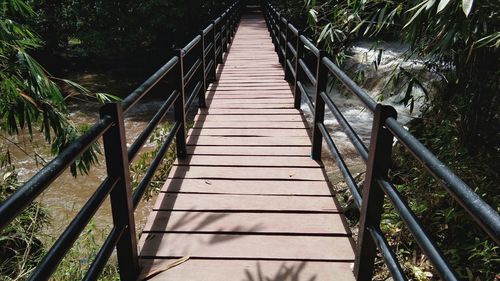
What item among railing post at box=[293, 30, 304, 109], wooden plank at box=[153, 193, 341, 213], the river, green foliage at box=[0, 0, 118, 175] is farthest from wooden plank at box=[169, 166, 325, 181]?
railing post at box=[293, 30, 304, 109]

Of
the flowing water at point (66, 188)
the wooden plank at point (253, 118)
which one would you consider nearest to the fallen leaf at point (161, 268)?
the wooden plank at point (253, 118)

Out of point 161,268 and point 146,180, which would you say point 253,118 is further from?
point 161,268

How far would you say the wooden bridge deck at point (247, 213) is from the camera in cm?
232

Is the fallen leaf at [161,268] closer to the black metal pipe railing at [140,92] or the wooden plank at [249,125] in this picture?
the black metal pipe railing at [140,92]

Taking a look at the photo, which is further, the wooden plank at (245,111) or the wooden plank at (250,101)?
the wooden plank at (250,101)

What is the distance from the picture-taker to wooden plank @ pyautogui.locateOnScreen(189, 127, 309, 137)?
14.5 ft

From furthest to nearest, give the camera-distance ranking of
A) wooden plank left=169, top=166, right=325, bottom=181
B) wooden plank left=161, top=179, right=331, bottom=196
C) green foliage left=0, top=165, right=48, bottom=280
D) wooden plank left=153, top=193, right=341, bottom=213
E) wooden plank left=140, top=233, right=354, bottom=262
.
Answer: green foliage left=0, top=165, right=48, bottom=280, wooden plank left=169, top=166, right=325, bottom=181, wooden plank left=161, top=179, right=331, bottom=196, wooden plank left=153, top=193, right=341, bottom=213, wooden plank left=140, top=233, right=354, bottom=262

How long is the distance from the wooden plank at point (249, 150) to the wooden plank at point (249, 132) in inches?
15.0

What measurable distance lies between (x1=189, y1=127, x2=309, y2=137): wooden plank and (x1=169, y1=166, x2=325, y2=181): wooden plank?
2.94 ft

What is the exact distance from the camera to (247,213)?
9.37ft

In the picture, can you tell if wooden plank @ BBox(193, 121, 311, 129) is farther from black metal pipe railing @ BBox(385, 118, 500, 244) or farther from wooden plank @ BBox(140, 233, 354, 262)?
black metal pipe railing @ BBox(385, 118, 500, 244)

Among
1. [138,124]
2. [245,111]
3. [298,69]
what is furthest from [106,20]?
[298,69]

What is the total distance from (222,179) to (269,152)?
0.73 m

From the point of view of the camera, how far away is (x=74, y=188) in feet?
28.0
